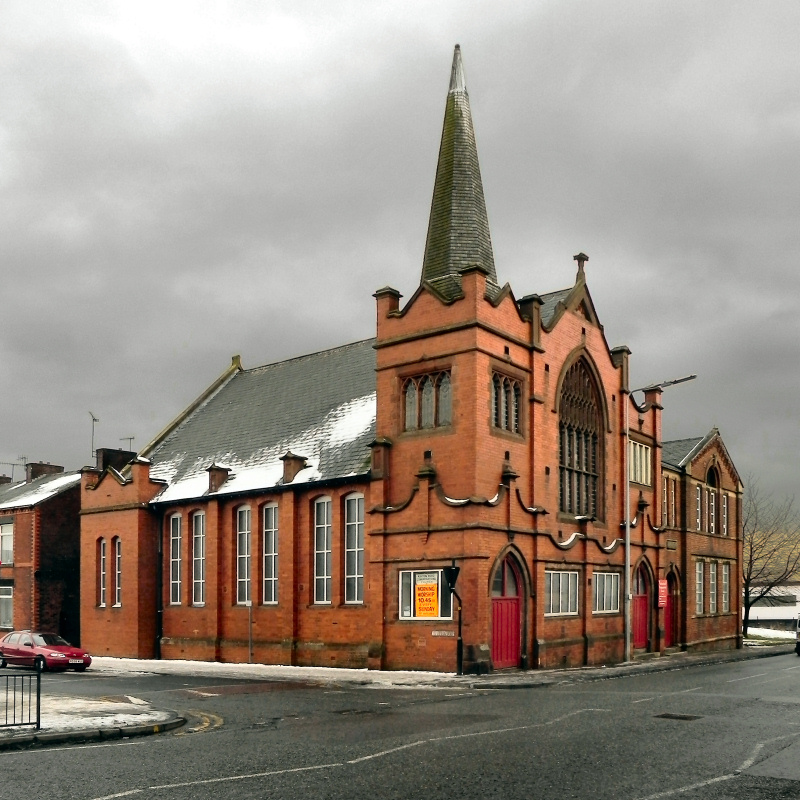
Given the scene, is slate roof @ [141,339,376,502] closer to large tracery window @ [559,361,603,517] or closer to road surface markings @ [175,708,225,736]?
large tracery window @ [559,361,603,517]

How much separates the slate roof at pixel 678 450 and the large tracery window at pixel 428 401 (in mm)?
17977

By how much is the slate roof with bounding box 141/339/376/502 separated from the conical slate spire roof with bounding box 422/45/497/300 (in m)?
5.71

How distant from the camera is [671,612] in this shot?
45875mm

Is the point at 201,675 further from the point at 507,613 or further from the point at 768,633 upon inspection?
the point at 768,633

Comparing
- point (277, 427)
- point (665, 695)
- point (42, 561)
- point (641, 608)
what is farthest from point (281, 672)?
point (42, 561)

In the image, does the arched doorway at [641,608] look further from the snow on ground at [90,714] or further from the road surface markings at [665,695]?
the snow on ground at [90,714]

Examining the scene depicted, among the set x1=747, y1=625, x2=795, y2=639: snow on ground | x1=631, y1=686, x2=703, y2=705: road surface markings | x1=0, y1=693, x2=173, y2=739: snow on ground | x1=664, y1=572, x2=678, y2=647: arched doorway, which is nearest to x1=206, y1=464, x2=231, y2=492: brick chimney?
x1=0, y1=693, x2=173, y2=739: snow on ground

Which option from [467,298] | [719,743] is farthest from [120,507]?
[719,743]

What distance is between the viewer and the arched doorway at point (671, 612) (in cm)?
4534

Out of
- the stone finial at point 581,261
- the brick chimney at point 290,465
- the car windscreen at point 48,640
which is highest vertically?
the stone finial at point 581,261

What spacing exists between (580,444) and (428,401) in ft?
25.5

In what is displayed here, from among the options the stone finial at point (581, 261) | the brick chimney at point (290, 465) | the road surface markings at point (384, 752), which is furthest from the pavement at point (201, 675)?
the stone finial at point (581, 261)

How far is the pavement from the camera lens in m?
15.6

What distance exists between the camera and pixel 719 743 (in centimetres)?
1457
